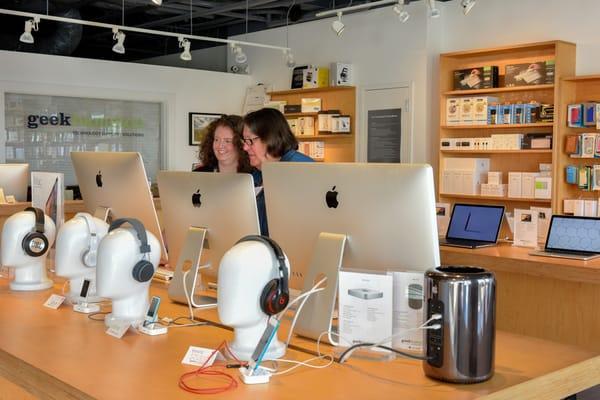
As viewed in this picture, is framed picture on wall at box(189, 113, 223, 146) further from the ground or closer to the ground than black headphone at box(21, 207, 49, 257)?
further from the ground

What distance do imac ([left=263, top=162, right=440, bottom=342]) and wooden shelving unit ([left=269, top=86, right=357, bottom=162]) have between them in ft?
21.4

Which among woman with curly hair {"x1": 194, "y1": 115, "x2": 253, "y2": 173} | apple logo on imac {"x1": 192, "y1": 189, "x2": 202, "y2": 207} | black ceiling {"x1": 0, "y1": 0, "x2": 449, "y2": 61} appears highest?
black ceiling {"x1": 0, "y1": 0, "x2": 449, "y2": 61}

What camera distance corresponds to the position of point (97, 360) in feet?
6.60

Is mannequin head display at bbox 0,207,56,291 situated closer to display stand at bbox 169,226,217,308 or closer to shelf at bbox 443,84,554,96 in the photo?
display stand at bbox 169,226,217,308

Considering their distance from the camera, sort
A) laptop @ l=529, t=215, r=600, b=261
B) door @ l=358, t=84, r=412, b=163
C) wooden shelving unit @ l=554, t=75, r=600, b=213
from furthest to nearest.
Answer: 1. door @ l=358, t=84, r=412, b=163
2. wooden shelving unit @ l=554, t=75, r=600, b=213
3. laptop @ l=529, t=215, r=600, b=261

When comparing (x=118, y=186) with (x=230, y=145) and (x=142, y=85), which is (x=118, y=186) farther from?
(x=142, y=85)

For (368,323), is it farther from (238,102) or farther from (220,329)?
(238,102)

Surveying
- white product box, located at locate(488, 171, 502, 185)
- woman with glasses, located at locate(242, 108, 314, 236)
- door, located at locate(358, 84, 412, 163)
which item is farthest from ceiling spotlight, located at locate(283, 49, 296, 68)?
woman with glasses, located at locate(242, 108, 314, 236)

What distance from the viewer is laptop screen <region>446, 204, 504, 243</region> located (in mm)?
4754

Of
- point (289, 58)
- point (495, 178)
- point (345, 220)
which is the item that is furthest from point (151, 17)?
point (345, 220)

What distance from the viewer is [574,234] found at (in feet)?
14.5

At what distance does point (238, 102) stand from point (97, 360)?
864cm

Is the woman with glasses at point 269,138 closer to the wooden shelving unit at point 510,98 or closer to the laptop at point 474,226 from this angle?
the laptop at point 474,226

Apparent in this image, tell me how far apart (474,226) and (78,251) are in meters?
2.80
